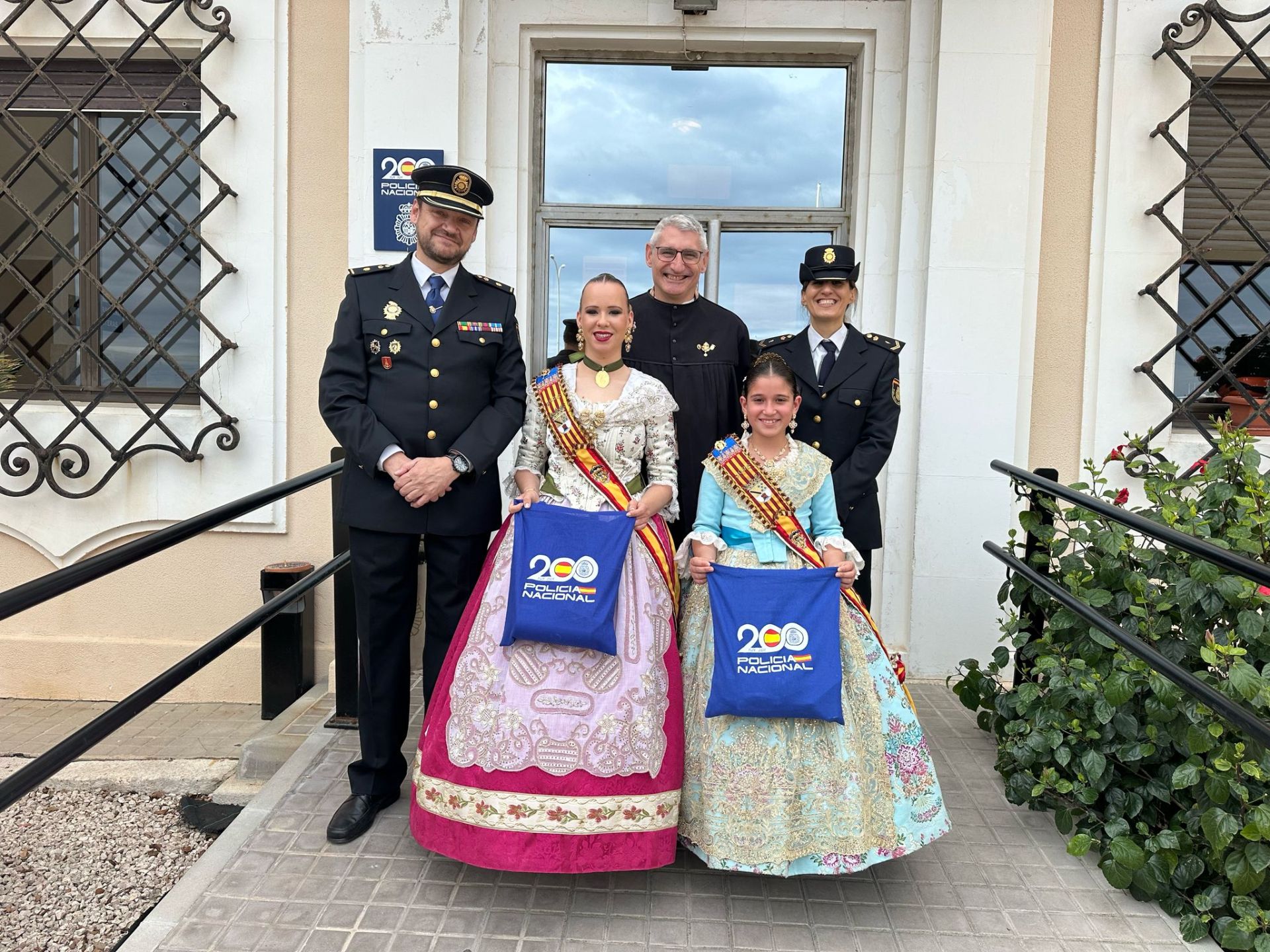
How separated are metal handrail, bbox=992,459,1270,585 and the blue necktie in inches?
76.4

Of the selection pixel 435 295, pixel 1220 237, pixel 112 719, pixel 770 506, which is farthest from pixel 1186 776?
pixel 1220 237

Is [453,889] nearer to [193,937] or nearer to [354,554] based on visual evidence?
[193,937]

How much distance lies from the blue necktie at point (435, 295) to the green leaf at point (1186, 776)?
2328 millimetres

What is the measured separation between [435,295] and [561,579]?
0.94 m

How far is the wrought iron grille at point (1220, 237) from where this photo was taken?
12.9 feet

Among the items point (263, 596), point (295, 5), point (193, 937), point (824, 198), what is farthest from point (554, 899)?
point (295, 5)

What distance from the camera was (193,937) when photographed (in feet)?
6.84

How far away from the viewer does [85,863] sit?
128 inches

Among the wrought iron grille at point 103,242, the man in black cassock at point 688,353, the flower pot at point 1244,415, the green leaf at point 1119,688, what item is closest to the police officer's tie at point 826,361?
the man in black cassock at point 688,353

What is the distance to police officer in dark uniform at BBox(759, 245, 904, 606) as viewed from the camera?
2.89m

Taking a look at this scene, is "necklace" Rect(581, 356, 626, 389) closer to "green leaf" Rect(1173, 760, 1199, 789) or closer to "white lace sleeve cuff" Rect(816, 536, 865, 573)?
"white lace sleeve cuff" Rect(816, 536, 865, 573)

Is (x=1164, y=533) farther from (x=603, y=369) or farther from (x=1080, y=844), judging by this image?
(x=603, y=369)

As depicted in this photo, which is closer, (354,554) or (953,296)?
(354,554)

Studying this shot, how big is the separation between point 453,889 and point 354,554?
96 cm
